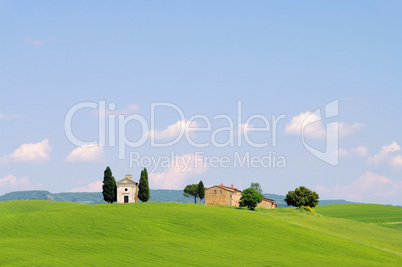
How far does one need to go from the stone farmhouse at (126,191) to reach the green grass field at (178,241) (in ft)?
49.0

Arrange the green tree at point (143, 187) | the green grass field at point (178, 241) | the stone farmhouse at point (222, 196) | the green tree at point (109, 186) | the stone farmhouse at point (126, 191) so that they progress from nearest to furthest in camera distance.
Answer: the green grass field at point (178, 241), the green tree at point (109, 186), the stone farmhouse at point (126, 191), the green tree at point (143, 187), the stone farmhouse at point (222, 196)

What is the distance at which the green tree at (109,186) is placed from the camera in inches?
3595

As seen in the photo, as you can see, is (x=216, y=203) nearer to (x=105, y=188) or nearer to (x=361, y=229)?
(x=105, y=188)

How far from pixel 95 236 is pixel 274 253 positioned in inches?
800

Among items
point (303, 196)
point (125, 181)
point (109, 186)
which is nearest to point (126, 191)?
point (125, 181)

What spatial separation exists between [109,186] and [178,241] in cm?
4584

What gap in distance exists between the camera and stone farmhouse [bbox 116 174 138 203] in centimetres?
9181

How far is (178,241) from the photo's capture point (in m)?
48.2

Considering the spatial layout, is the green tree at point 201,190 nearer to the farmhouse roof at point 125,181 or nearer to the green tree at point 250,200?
the green tree at point 250,200

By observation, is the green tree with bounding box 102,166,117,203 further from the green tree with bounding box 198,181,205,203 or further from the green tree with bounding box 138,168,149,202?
the green tree with bounding box 198,181,205,203

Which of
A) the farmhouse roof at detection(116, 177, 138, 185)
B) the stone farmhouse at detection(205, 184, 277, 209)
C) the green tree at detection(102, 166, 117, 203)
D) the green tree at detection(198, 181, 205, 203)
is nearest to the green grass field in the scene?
the farmhouse roof at detection(116, 177, 138, 185)

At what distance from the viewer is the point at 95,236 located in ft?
171

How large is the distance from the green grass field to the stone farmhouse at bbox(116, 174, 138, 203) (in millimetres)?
14941

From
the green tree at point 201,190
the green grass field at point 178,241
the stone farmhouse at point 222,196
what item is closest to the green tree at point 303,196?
the stone farmhouse at point 222,196
